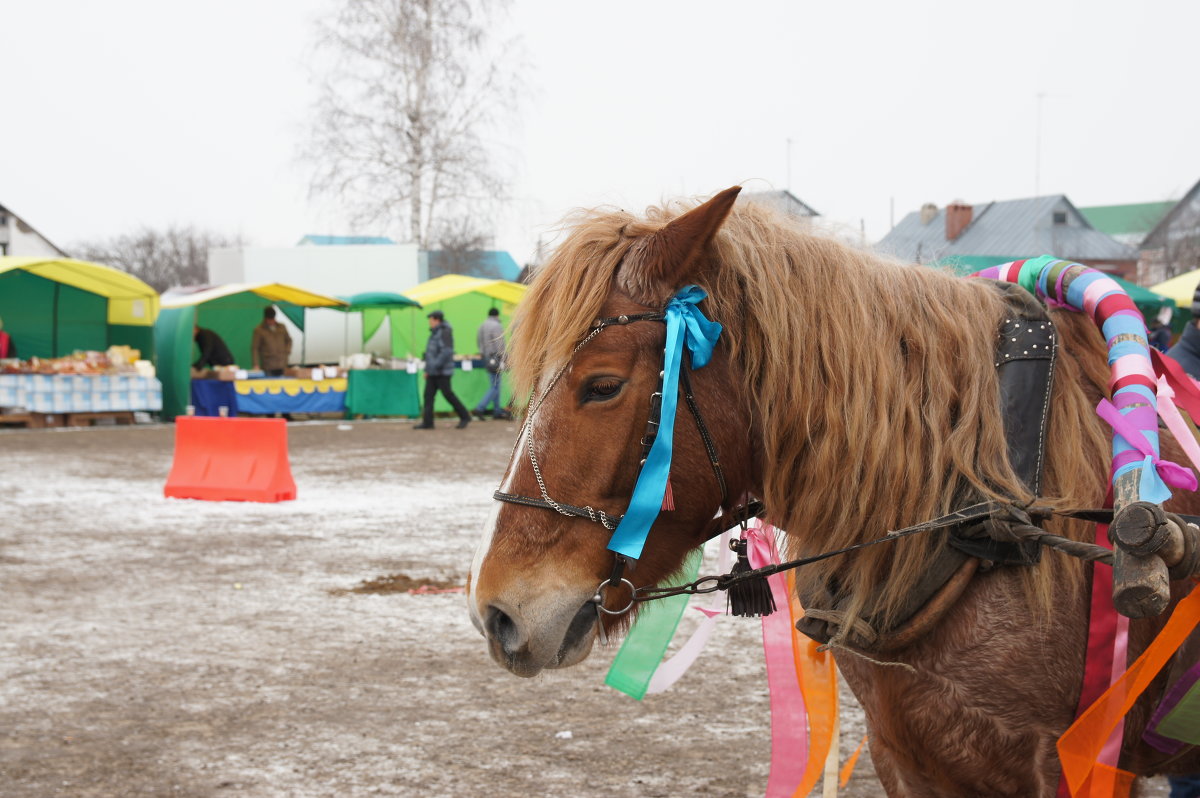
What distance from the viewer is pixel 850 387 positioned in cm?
195

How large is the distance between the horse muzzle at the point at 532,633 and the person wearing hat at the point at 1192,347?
9.47 feet

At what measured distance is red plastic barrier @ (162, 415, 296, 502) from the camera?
9.56 metres

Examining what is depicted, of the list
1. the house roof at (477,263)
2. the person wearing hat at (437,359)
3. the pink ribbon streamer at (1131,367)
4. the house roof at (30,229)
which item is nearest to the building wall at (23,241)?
the house roof at (30,229)

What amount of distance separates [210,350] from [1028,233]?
144 ft

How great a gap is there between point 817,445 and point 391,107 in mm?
27817

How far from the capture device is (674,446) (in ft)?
6.18

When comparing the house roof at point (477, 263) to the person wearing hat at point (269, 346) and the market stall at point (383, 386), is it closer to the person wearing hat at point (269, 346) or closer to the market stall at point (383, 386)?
the market stall at point (383, 386)

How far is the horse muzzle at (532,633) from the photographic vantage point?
1796mm

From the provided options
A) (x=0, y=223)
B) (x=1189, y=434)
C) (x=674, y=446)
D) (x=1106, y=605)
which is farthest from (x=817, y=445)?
(x=0, y=223)

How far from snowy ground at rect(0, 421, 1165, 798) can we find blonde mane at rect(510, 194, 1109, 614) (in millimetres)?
1784

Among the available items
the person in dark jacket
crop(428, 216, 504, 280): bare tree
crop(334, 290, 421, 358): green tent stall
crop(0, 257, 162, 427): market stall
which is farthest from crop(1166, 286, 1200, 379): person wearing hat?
crop(428, 216, 504, 280): bare tree

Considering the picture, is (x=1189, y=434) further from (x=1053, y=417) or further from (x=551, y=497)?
(x=551, y=497)

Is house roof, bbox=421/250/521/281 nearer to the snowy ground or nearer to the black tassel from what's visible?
the snowy ground

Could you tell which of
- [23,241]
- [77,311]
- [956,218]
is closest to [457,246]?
[77,311]
